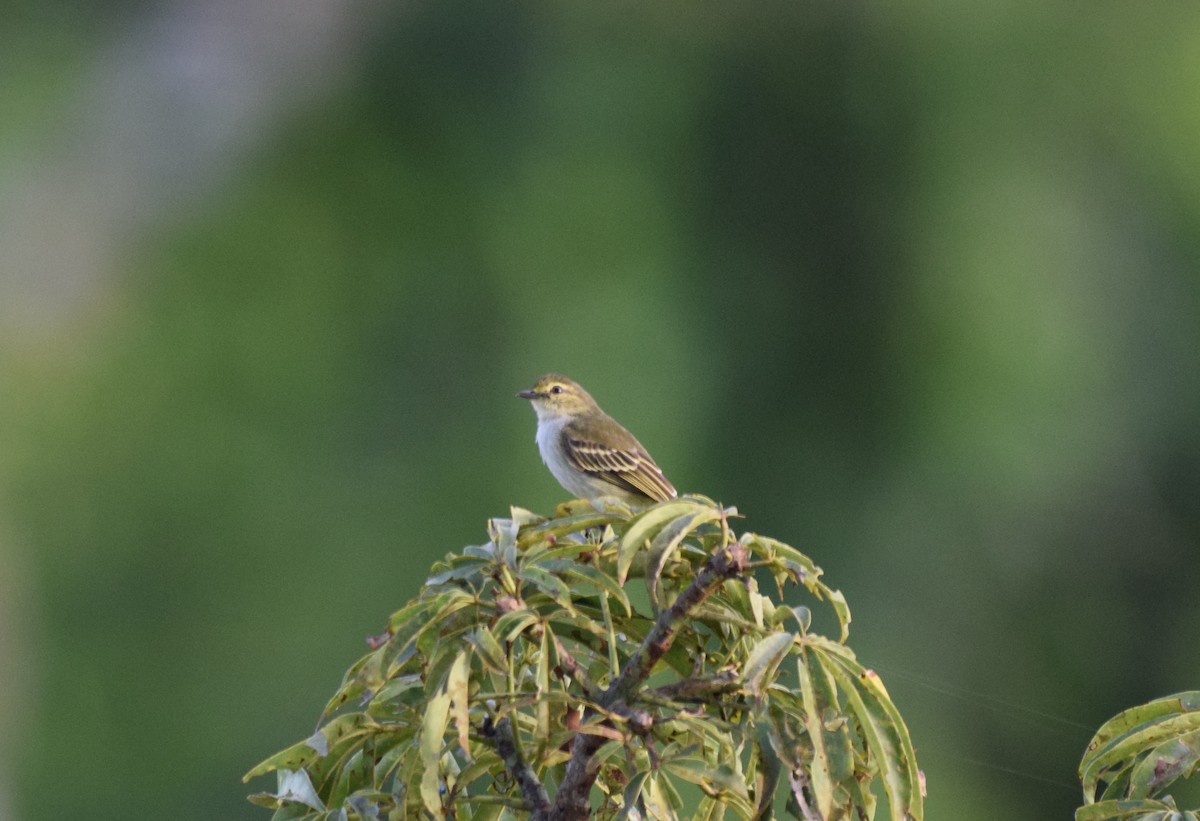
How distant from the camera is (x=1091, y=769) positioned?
1823mm

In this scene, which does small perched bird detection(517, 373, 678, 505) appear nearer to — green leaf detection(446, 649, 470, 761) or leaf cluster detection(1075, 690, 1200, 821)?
leaf cluster detection(1075, 690, 1200, 821)

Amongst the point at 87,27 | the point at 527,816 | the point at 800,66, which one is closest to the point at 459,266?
the point at 800,66

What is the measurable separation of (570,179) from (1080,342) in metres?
3.81

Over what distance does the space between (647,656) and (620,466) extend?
3.22 metres

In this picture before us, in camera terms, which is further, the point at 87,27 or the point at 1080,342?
the point at 87,27

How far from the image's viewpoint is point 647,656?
1.64 meters

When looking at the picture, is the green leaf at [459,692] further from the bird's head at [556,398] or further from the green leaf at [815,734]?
the bird's head at [556,398]

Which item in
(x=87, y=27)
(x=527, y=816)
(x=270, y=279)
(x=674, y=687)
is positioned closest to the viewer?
(x=674, y=687)

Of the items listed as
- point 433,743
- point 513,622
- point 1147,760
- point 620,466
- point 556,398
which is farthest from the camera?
point 556,398

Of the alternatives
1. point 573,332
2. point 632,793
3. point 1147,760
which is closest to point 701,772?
point 632,793

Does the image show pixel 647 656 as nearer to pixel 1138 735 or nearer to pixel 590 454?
pixel 1138 735

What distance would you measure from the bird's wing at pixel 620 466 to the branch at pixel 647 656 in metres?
3.11

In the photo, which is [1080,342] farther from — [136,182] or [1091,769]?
[1091,769]

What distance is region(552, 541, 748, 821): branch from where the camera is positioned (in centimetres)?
161
